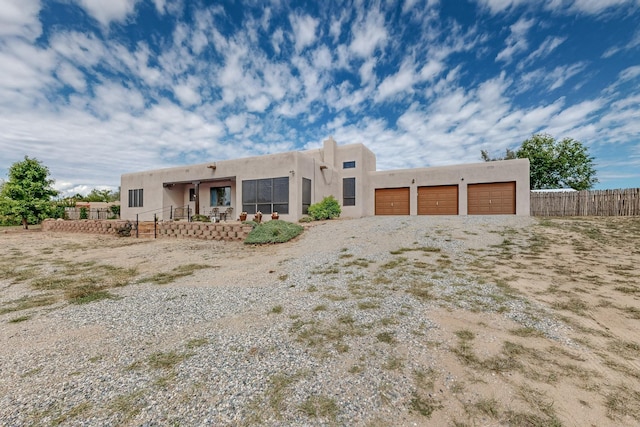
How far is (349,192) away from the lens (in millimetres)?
18109

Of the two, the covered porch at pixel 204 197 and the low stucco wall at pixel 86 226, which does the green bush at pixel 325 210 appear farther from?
the low stucco wall at pixel 86 226

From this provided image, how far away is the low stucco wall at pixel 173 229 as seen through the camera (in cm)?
1167

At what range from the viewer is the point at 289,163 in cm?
1357

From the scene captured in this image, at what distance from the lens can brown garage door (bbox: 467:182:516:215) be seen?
14.9 meters

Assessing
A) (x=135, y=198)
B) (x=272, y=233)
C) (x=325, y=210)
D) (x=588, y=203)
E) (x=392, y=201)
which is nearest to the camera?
(x=272, y=233)

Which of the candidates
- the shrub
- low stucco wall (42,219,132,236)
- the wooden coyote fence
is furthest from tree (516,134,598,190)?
the shrub

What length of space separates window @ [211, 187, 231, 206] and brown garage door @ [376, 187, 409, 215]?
1080 cm

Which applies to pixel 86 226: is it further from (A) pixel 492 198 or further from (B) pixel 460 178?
(A) pixel 492 198

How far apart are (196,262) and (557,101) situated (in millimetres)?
24766

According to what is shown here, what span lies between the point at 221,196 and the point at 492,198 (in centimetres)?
1779

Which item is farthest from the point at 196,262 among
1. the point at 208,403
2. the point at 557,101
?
the point at 557,101

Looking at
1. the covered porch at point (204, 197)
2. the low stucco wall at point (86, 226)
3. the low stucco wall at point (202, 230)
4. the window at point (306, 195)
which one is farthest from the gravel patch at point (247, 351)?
the low stucco wall at point (86, 226)

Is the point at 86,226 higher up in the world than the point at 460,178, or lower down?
lower down

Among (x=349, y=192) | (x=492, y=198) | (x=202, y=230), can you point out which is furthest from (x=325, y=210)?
(x=492, y=198)
